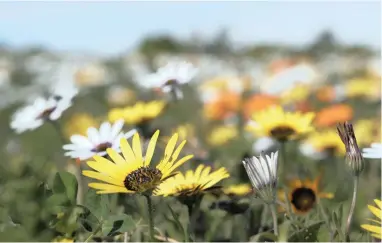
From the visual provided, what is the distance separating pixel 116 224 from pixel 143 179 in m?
0.05

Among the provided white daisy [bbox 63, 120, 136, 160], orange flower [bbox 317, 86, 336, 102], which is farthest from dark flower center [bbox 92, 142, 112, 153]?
orange flower [bbox 317, 86, 336, 102]

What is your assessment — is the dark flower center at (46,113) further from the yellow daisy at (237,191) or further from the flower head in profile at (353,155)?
the flower head in profile at (353,155)

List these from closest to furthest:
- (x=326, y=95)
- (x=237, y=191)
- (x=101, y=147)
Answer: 1. (x=101, y=147)
2. (x=237, y=191)
3. (x=326, y=95)

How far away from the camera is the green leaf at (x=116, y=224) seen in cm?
57

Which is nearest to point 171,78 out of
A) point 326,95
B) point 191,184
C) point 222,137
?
point 191,184

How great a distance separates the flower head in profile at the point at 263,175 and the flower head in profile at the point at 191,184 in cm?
2

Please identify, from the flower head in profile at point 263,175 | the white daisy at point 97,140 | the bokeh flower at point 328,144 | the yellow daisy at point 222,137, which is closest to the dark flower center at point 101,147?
the white daisy at point 97,140

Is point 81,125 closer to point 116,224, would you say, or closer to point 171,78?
point 171,78

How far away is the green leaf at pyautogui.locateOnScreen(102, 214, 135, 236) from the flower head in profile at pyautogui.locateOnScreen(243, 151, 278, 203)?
4.7 inches

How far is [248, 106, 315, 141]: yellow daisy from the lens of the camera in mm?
920

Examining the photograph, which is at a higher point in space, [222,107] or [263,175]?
[222,107]

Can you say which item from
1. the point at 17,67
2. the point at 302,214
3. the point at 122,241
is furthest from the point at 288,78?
the point at 17,67

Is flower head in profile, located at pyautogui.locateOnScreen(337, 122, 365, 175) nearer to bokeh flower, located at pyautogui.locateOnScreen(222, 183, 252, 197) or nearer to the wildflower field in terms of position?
the wildflower field

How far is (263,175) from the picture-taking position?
592 millimetres
